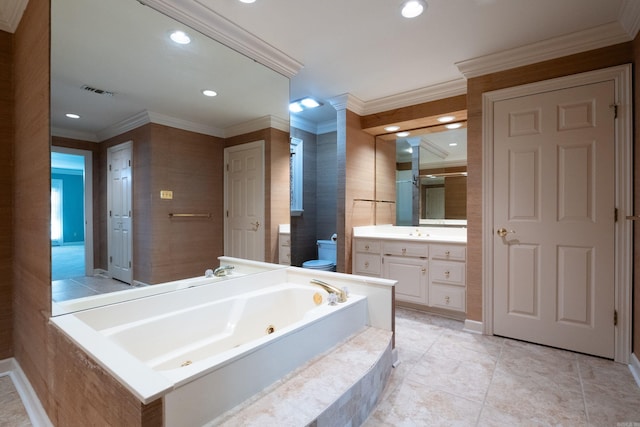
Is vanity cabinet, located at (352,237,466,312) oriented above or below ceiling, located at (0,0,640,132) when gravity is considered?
below

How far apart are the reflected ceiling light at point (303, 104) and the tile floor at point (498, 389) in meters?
2.62

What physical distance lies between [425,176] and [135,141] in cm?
299

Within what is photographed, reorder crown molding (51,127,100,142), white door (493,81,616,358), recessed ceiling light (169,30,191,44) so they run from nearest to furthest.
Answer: crown molding (51,127,100,142)
recessed ceiling light (169,30,191,44)
white door (493,81,616,358)

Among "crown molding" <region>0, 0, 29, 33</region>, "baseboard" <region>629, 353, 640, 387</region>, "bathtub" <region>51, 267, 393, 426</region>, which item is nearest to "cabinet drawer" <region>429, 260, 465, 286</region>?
"baseboard" <region>629, 353, 640, 387</region>

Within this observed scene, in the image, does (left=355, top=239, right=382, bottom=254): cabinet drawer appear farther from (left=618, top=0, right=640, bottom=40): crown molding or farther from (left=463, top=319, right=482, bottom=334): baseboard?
(left=618, top=0, right=640, bottom=40): crown molding

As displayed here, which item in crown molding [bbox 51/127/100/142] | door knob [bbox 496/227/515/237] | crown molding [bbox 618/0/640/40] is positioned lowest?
door knob [bbox 496/227/515/237]

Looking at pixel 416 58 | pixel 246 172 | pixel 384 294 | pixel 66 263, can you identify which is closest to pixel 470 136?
pixel 416 58

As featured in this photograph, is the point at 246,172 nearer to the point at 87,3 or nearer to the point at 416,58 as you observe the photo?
the point at 87,3

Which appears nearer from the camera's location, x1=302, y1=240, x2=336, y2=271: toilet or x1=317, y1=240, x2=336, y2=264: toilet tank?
x1=302, y1=240, x2=336, y2=271: toilet

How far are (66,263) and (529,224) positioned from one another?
308 cm

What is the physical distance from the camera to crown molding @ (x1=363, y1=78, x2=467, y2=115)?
3020mm

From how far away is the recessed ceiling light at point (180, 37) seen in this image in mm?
1877

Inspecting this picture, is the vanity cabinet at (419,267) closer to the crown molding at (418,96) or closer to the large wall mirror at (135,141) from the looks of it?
the crown molding at (418,96)

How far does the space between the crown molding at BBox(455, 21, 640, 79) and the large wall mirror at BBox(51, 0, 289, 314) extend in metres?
2.01
